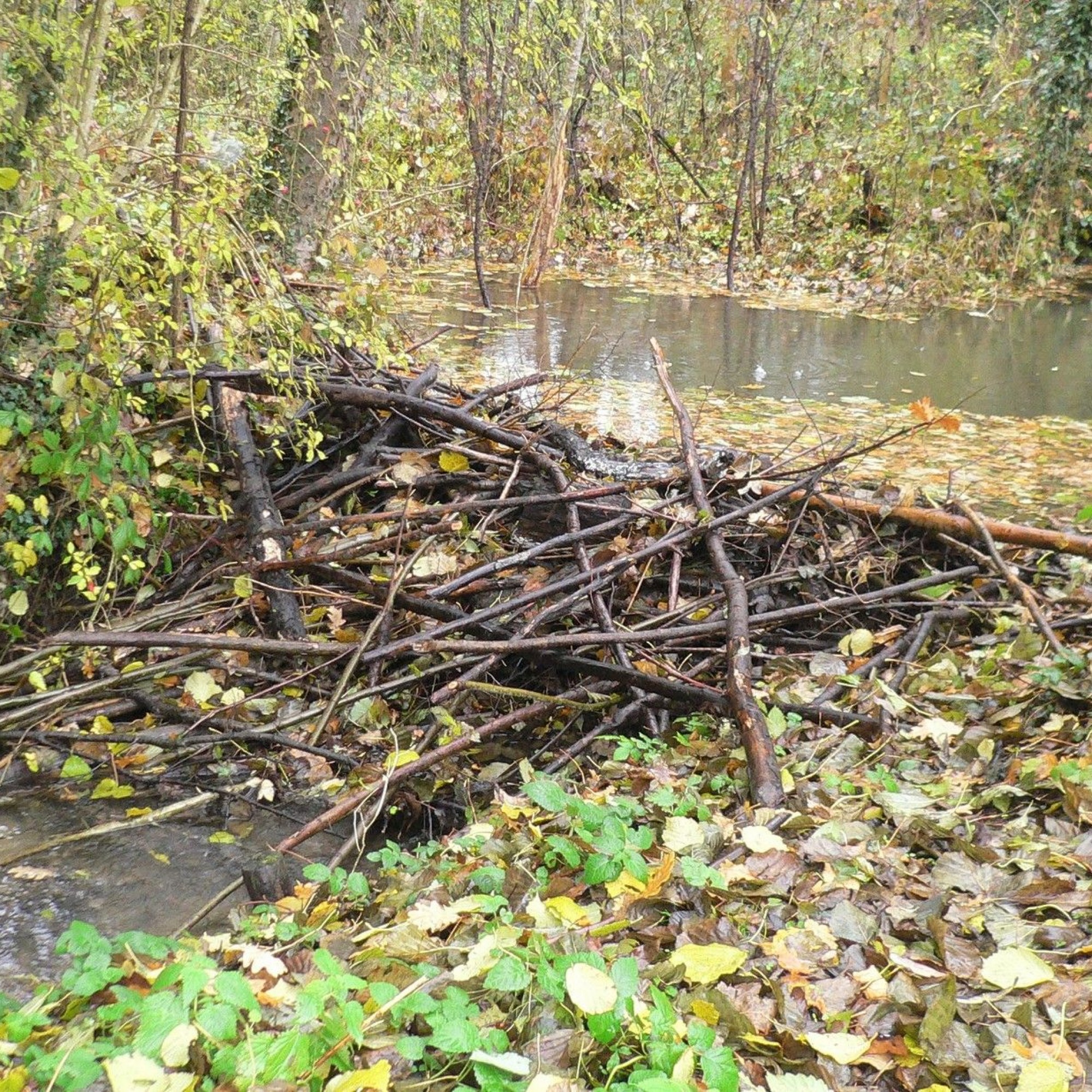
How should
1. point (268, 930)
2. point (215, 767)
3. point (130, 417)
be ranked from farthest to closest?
point (130, 417)
point (215, 767)
point (268, 930)

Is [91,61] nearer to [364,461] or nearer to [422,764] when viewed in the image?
[364,461]

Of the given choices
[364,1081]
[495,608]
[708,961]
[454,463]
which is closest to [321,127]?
[454,463]

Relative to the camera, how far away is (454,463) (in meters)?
4.60

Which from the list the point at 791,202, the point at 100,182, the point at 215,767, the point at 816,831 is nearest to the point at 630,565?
the point at 816,831

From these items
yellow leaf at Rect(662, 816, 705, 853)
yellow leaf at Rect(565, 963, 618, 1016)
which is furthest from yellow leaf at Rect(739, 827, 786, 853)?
yellow leaf at Rect(565, 963, 618, 1016)

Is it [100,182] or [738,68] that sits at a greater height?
[738,68]

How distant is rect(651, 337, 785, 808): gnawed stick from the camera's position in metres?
2.88

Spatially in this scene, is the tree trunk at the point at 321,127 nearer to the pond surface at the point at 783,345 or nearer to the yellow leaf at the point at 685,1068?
the pond surface at the point at 783,345

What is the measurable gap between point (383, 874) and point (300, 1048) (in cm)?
114

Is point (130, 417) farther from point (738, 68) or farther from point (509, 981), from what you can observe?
point (738, 68)

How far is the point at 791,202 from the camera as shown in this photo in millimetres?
16156

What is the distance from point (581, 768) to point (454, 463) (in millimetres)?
1790

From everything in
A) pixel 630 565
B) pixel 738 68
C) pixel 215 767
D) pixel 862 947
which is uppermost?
pixel 738 68

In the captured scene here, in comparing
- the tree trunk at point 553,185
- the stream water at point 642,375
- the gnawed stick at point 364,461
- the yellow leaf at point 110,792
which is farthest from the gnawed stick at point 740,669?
the tree trunk at point 553,185
